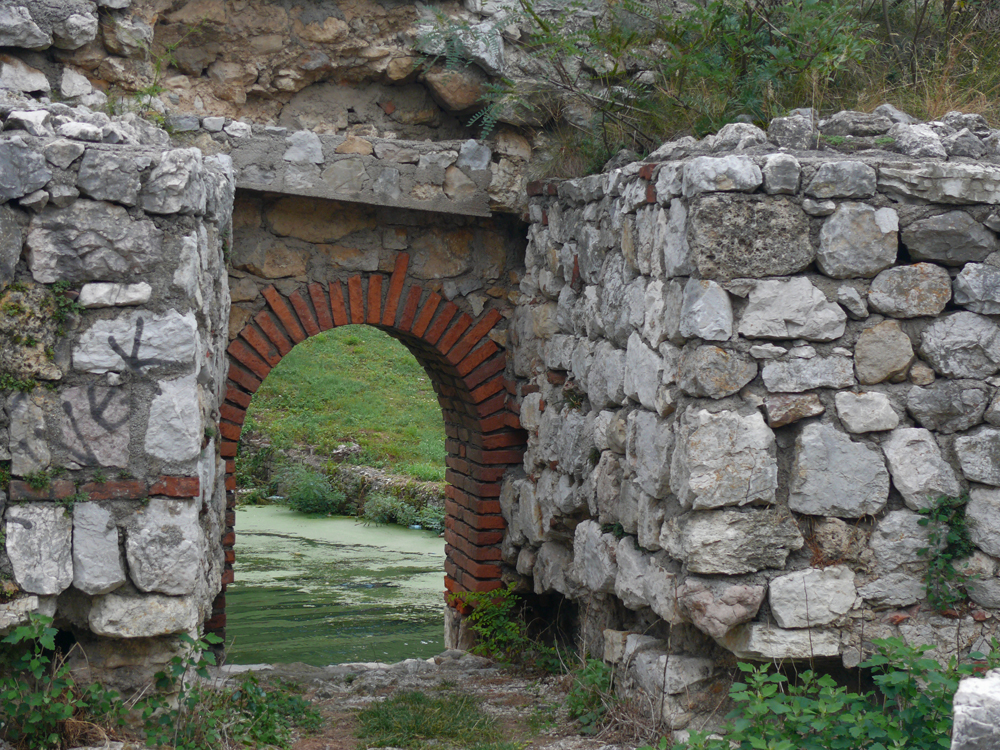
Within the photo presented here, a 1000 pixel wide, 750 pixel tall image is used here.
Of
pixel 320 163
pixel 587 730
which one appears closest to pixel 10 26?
pixel 320 163

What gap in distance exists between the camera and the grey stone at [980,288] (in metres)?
3.10

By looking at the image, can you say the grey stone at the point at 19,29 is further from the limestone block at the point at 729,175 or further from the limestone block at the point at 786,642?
the limestone block at the point at 786,642

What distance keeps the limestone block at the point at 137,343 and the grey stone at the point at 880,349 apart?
213cm

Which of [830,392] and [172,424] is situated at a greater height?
[830,392]

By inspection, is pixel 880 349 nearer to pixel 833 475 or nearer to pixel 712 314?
pixel 833 475

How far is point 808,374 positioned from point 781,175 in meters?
0.64

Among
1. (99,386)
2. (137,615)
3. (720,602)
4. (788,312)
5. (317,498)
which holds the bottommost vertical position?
(317,498)

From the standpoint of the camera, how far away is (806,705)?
2803 mm

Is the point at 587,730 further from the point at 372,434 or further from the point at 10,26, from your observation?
the point at 372,434

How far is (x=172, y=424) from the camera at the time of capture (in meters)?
3.02

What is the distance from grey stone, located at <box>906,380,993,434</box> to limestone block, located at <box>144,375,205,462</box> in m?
2.30

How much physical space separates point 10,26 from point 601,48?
8.25ft

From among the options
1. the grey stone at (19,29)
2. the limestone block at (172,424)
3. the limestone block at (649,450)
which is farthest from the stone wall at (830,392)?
the grey stone at (19,29)

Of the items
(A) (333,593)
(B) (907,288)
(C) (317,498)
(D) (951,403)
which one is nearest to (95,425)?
(B) (907,288)
